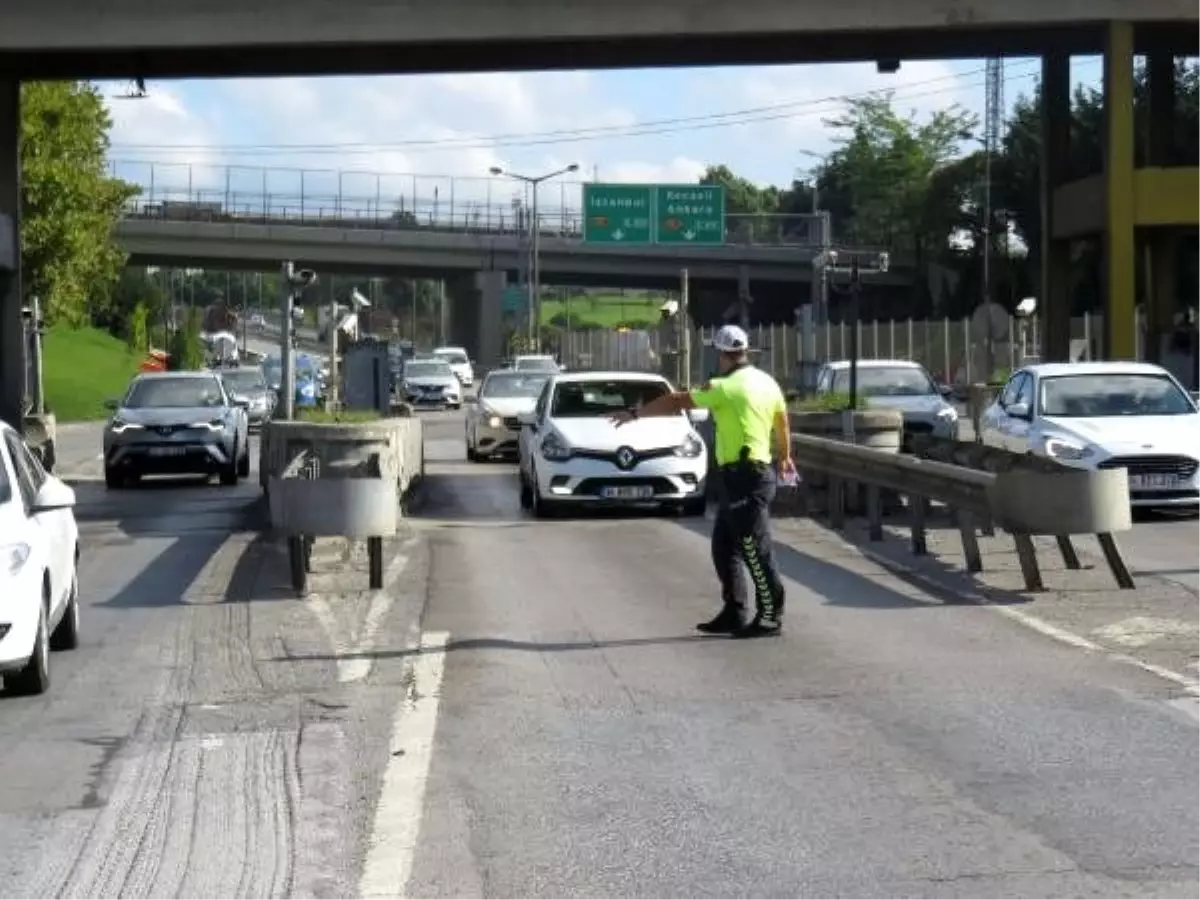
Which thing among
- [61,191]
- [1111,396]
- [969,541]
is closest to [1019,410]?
[1111,396]

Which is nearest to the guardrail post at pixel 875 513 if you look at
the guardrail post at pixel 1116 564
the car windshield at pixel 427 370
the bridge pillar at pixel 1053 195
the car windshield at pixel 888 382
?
the guardrail post at pixel 1116 564

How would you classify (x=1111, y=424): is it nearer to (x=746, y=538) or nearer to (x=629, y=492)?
(x=629, y=492)

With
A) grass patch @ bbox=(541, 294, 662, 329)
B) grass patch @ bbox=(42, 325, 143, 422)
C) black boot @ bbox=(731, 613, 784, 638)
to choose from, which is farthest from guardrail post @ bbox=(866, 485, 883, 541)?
grass patch @ bbox=(541, 294, 662, 329)

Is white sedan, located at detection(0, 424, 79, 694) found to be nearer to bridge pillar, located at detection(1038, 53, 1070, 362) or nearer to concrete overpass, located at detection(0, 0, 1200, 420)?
concrete overpass, located at detection(0, 0, 1200, 420)

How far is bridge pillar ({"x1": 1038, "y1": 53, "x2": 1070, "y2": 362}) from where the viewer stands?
121 ft

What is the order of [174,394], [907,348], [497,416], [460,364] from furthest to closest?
[460,364]
[907,348]
[497,416]
[174,394]

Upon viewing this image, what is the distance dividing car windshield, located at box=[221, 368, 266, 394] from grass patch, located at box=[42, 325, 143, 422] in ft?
43.1

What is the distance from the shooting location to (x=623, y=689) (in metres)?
10.5

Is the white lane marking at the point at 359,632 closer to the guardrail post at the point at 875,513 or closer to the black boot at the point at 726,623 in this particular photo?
the black boot at the point at 726,623

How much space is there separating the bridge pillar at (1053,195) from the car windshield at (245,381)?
17.6 meters

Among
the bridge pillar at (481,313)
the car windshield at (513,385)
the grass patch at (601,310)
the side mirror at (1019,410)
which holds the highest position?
the grass patch at (601,310)

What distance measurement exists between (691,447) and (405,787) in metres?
12.9

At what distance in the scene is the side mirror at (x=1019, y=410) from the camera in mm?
20594

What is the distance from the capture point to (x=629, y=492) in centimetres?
2075
